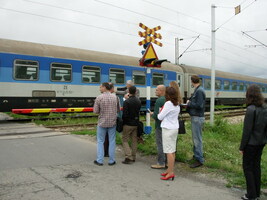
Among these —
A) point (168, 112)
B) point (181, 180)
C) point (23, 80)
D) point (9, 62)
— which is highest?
point (9, 62)

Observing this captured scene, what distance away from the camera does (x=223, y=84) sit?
22344mm

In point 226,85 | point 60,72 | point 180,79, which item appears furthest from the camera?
point 226,85

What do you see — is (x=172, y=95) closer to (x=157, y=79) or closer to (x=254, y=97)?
(x=254, y=97)

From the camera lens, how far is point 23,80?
11188 mm

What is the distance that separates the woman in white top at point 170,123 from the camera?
15.5ft

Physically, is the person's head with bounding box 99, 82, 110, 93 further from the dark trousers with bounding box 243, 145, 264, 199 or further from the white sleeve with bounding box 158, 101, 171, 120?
the dark trousers with bounding box 243, 145, 264, 199

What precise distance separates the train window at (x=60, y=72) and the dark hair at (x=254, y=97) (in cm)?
956

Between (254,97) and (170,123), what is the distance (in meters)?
1.48

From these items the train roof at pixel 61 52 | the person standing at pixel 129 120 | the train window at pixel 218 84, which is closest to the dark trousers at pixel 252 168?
the person standing at pixel 129 120

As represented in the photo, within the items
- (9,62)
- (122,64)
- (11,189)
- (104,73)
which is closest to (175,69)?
(122,64)

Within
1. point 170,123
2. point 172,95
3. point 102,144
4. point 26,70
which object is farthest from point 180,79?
point 170,123

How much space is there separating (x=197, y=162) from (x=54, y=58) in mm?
8600

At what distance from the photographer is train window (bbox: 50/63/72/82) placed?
11922 mm

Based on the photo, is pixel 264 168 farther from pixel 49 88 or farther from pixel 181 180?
pixel 49 88
